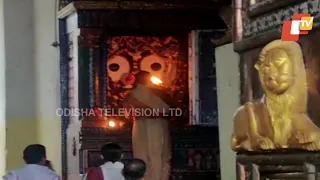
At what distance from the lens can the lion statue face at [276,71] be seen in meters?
2.68

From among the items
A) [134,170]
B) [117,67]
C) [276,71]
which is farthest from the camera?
[117,67]

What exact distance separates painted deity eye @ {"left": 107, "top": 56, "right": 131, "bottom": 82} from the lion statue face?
184 inches

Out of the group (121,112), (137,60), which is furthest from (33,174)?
(137,60)

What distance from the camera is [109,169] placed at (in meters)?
4.97

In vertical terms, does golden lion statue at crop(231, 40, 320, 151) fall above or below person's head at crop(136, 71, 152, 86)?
below

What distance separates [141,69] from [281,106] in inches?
187

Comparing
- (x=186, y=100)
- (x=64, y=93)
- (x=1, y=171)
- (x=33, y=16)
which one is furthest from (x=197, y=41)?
(x=1, y=171)

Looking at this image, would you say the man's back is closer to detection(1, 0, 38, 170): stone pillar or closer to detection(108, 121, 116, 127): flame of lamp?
detection(108, 121, 116, 127): flame of lamp

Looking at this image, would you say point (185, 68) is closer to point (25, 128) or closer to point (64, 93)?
point (64, 93)

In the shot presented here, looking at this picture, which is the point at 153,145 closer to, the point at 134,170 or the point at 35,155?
the point at 35,155

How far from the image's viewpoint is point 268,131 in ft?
9.25

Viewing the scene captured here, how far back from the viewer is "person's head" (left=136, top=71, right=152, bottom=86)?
709 cm

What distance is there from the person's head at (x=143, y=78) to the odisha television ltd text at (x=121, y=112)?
0.26m

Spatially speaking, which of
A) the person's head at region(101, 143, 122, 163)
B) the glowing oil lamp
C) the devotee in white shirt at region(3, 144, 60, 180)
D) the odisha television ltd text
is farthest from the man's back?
the glowing oil lamp
